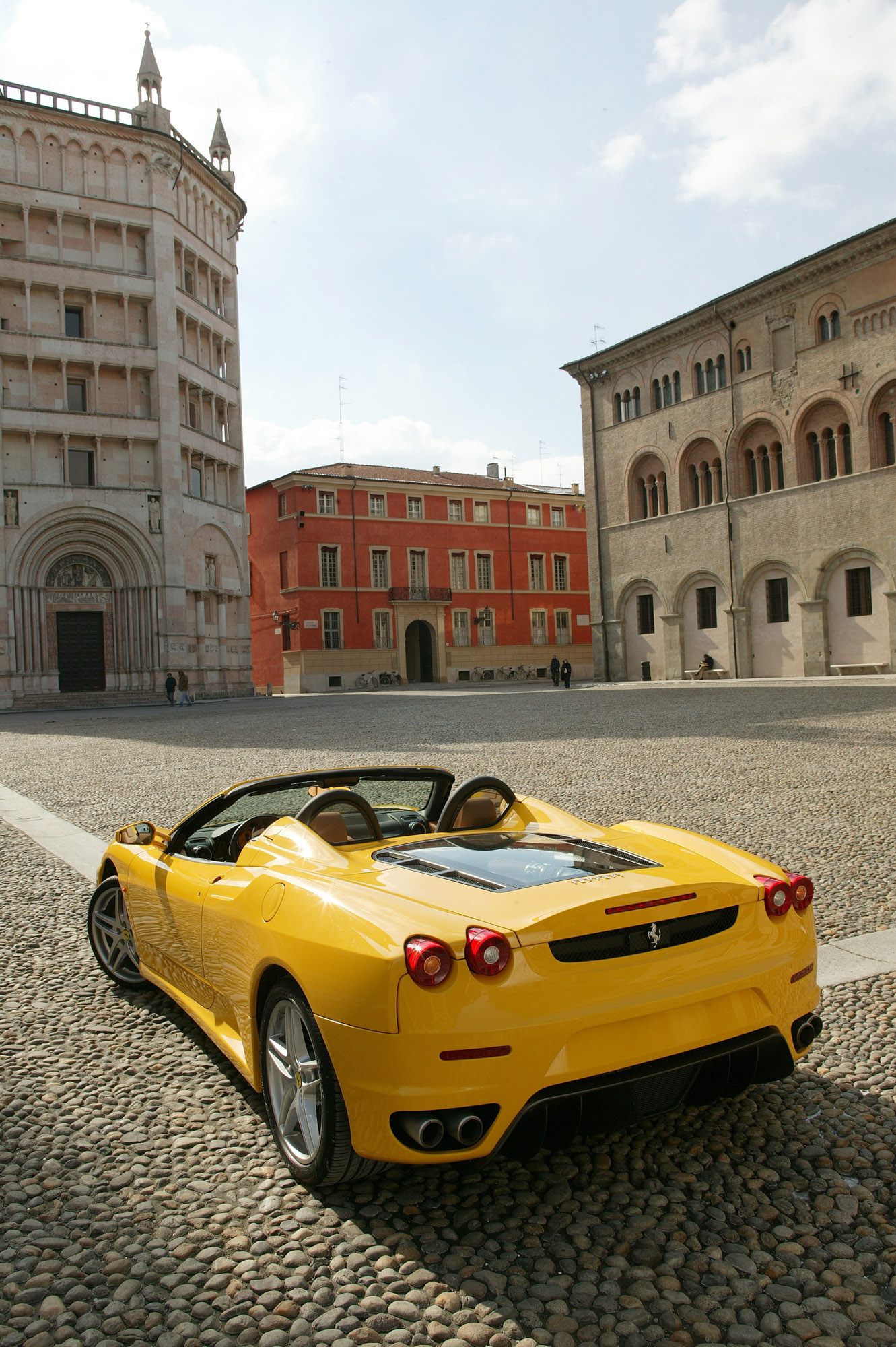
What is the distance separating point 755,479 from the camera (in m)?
39.6

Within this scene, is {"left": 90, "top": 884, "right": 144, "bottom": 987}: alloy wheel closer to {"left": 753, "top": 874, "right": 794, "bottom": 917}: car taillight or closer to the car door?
the car door

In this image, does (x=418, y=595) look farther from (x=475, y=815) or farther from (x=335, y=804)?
(x=335, y=804)

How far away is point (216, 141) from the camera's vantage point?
4916cm

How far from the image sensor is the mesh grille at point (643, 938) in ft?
8.02

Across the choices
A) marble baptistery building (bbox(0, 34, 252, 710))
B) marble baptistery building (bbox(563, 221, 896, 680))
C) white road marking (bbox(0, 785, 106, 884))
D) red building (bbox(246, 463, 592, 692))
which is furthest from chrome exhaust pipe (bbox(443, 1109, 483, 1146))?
red building (bbox(246, 463, 592, 692))

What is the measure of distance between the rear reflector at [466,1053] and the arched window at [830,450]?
37992 mm

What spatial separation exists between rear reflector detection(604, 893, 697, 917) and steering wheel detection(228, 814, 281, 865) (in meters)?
1.62

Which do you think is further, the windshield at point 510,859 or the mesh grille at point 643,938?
the windshield at point 510,859

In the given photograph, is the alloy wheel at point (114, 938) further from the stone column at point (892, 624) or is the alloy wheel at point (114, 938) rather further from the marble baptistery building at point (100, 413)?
the marble baptistery building at point (100, 413)

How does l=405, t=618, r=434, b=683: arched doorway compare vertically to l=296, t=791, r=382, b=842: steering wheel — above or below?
above

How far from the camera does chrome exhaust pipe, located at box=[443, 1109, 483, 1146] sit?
2.28 m

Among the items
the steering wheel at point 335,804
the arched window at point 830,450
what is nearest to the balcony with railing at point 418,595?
the arched window at point 830,450

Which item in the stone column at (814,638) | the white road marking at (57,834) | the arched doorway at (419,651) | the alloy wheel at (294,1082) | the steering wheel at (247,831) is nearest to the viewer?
the alloy wheel at (294,1082)

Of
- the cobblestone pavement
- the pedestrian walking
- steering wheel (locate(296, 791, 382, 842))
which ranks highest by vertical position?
the pedestrian walking
